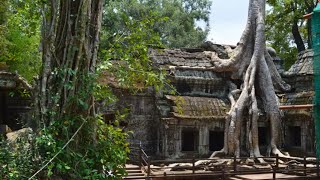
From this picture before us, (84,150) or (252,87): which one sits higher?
(252,87)

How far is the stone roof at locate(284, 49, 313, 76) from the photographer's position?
1619 centimetres

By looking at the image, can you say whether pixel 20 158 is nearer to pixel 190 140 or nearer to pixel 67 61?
pixel 67 61

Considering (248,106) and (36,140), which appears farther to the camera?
(248,106)

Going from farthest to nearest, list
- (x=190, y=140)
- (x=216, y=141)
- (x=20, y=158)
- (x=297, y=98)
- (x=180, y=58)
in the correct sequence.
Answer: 1. (x=180, y=58)
2. (x=216, y=141)
3. (x=190, y=140)
4. (x=297, y=98)
5. (x=20, y=158)

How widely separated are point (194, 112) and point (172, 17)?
18.5m

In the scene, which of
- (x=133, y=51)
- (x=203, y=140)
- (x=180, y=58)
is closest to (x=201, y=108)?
(x=203, y=140)

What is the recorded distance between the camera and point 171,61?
52.1 ft

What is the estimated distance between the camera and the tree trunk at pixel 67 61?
180 inches

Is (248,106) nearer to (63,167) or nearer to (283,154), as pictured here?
(283,154)

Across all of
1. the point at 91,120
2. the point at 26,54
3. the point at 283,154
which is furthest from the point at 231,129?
the point at 91,120

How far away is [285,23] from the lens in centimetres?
2748

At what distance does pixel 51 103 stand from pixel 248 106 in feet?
36.6

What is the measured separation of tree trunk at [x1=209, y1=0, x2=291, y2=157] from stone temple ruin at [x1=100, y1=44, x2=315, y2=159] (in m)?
0.42

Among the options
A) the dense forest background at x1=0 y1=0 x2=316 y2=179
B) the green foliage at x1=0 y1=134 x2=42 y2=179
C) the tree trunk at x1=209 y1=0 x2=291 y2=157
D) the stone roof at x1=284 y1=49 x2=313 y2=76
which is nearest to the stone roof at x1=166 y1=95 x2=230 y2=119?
the tree trunk at x1=209 y1=0 x2=291 y2=157
